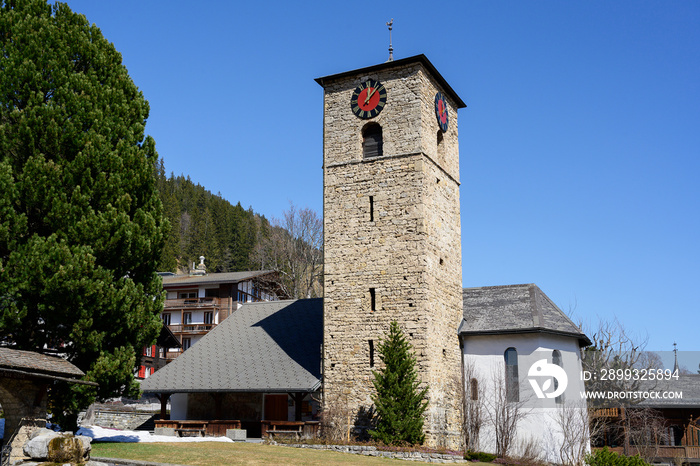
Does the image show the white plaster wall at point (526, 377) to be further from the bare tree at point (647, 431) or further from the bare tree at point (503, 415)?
the bare tree at point (647, 431)

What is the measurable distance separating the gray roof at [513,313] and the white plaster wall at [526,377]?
421 millimetres

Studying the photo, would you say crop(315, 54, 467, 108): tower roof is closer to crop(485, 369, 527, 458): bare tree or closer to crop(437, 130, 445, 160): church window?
crop(437, 130, 445, 160): church window

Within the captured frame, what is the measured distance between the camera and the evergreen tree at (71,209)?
63.4 ft

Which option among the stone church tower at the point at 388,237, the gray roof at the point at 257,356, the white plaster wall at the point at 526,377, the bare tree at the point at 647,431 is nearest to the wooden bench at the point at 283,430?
the gray roof at the point at 257,356

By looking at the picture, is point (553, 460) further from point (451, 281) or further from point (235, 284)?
point (235, 284)

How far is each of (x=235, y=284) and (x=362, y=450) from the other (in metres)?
30.1

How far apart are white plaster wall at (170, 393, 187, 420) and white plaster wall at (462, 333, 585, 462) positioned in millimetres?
12390

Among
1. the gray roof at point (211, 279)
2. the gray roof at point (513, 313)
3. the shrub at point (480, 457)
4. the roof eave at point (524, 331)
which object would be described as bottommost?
the shrub at point (480, 457)

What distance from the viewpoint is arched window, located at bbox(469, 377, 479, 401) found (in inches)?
1095

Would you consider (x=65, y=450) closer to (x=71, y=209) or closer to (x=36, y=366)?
(x=36, y=366)

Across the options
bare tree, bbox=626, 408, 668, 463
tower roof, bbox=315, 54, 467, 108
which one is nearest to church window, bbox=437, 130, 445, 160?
tower roof, bbox=315, 54, 467, 108

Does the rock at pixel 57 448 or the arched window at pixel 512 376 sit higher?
the arched window at pixel 512 376

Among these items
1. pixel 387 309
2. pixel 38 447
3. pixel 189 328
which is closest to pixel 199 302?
pixel 189 328

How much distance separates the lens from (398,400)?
23.6 meters
